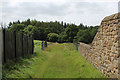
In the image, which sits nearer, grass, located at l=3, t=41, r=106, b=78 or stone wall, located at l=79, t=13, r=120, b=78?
stone wall, located at l=79, t=13, r=120, b=78

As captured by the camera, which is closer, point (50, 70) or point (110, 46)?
point (110, 46)

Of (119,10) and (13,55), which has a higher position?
(119,10)

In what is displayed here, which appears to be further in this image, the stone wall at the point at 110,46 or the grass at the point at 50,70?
the grass at the point at 50,70

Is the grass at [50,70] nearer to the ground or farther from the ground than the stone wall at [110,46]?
nearer to the ground

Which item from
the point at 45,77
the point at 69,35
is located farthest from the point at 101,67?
the point at 69,35

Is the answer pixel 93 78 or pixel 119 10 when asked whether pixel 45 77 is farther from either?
pixel 119 10

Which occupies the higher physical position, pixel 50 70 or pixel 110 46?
pixel 110 46

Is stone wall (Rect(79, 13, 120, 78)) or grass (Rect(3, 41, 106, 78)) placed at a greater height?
stone wall (Rect(79, 13, 120, 78))

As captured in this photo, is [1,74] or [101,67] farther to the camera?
[101,67]

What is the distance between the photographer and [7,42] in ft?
24.9

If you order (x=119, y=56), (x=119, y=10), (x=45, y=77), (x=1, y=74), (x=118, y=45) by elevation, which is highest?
(x=119, y=10)

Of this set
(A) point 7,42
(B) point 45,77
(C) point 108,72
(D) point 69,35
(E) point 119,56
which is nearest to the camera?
(E) point 119,56

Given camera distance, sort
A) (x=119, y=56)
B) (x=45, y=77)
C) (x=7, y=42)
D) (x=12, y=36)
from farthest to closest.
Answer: (x=12, y=36) < (x=7, y=42) < (x=45, y=77) < (x=119, y=56)

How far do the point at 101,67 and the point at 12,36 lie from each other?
15.7ft
